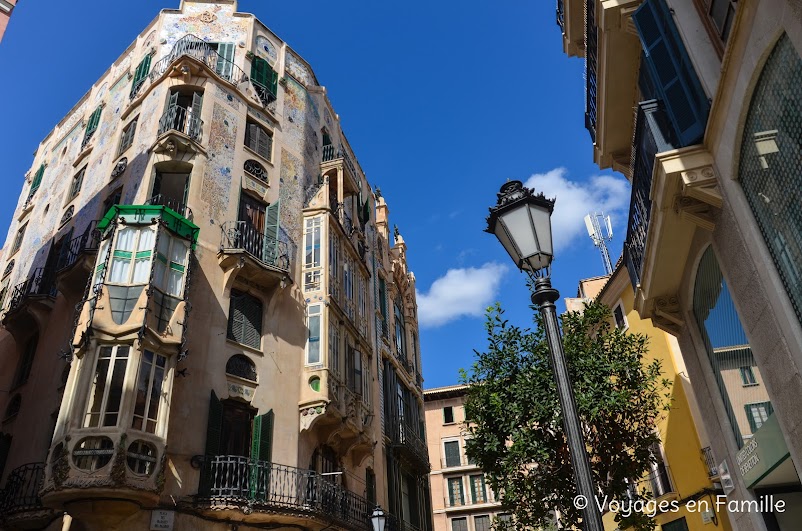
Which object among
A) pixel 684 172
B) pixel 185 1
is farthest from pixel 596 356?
pixel 185 1

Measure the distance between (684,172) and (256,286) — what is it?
13.0 m

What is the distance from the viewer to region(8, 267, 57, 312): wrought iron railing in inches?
745

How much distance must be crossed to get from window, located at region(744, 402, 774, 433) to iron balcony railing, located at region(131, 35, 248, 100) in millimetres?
18533

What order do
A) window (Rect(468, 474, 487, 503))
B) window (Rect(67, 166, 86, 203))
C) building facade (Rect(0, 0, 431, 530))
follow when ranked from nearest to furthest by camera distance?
building facade (Rect(0, 0, 431, 530)), window (Rect(67, 166, 86, 203)), window (Rect(468, 474, 487, 503))

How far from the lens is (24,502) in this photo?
1359cm

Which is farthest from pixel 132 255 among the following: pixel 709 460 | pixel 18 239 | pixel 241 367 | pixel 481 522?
pixel 481 522

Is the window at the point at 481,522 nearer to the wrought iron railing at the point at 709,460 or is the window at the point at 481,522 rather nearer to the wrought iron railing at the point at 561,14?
the wrought iron railing at the point at 709,460

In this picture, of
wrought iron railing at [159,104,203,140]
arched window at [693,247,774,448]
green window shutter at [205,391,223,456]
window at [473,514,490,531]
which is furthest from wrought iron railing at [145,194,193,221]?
window at [473,514,490,531]

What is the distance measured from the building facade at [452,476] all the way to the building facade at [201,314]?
62.6ft

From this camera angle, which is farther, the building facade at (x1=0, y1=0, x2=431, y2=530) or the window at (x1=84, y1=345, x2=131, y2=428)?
the building facade at (x1=0, y1=0, x2=431, y2=530)

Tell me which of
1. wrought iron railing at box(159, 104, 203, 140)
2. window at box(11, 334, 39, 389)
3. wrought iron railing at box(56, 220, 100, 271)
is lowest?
window at box(11, 334, 39, 389)

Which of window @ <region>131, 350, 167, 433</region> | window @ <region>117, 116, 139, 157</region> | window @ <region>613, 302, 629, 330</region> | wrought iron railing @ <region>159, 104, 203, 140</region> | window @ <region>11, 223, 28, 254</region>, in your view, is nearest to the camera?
window @ <region>131, 350, 167, 433</region>

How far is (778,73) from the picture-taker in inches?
238

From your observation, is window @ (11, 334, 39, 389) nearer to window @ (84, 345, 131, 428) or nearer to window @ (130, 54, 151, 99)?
window @ (84, 345, 131, 428)
